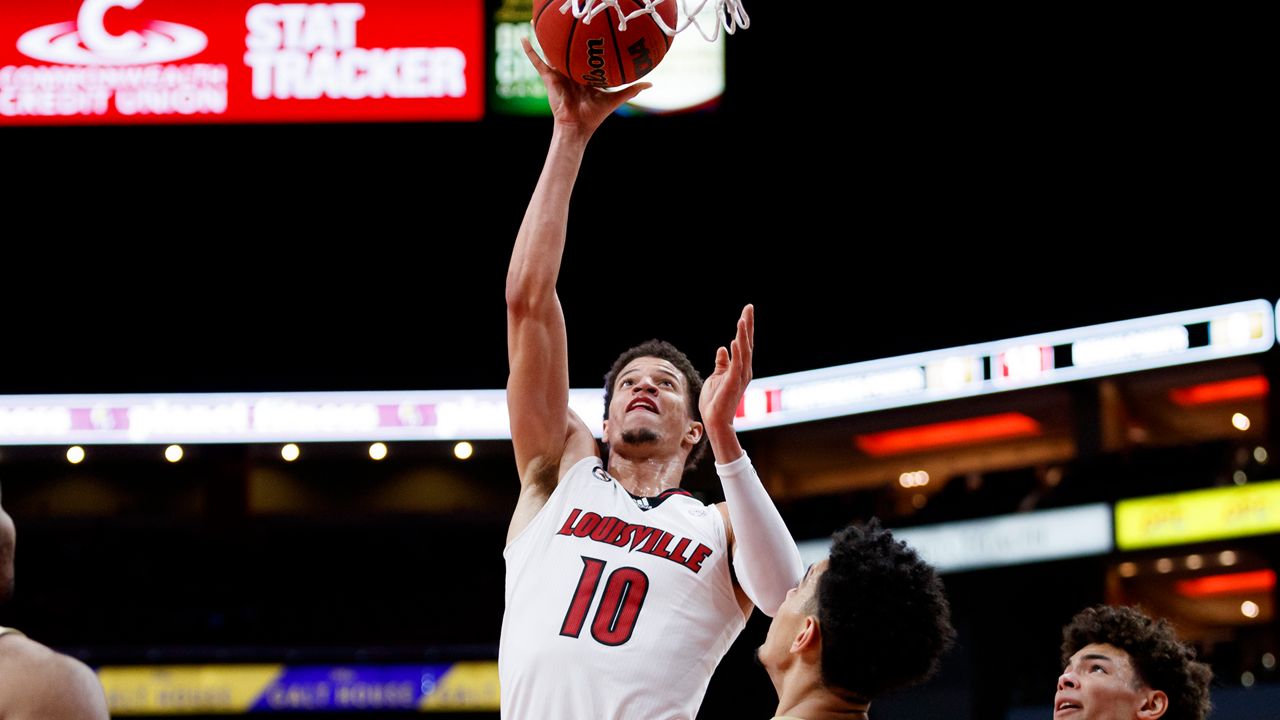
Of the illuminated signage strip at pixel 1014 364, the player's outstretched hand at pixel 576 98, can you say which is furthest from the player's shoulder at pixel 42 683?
the illuminated signage strip at pixel 1014 364

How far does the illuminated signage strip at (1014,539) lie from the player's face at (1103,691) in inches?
348

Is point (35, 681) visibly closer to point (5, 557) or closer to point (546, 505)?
point (5, 557)

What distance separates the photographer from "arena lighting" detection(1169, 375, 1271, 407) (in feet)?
50.8

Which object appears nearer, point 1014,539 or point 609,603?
point 609,603

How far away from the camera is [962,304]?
1509 centimetres

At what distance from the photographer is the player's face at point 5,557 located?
9.91 ft

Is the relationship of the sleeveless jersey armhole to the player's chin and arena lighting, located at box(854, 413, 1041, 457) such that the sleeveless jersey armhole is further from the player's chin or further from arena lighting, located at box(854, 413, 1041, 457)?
arena lighting, located at box(854, 413, 1041, 457)

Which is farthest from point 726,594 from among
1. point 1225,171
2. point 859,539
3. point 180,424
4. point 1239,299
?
point 1225,171

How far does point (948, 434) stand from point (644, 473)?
1340 centimetres

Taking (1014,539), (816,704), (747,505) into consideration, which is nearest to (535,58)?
(747,505)

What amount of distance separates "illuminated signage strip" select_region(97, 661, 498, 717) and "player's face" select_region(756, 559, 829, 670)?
36.0 feet

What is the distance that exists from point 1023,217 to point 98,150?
9.65 m

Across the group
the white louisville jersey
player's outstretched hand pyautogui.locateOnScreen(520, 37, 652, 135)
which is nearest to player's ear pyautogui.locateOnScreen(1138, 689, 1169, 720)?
the white louisville jersey

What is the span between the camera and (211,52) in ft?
42.1
